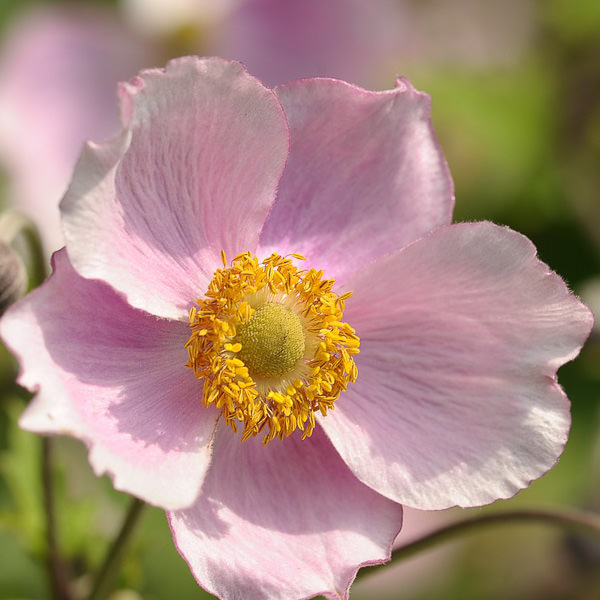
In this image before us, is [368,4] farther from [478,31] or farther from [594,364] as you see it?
[594,364]

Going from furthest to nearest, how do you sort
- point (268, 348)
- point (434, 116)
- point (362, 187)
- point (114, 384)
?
point (434, 116) < point (362, 187) < point (268, 348) < point (114, 384)

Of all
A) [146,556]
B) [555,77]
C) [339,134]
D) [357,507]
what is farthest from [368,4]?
[357,507]

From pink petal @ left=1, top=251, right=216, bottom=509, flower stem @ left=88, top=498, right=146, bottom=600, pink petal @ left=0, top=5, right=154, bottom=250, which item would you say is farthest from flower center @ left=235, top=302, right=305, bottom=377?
pink petal @ left=0, top=5, right=154, bottom=250

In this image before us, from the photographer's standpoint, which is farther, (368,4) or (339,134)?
(368,4)

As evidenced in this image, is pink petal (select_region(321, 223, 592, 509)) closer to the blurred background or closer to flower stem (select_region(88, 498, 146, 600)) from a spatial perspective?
flower stem (select_region(88, 498, 146, 600))

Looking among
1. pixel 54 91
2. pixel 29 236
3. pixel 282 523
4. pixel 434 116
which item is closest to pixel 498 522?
pixel 282 523

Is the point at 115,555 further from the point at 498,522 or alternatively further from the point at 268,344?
the point at 498,522
